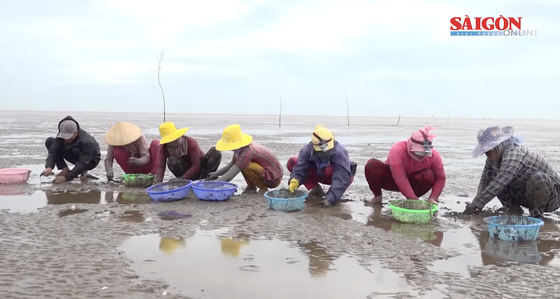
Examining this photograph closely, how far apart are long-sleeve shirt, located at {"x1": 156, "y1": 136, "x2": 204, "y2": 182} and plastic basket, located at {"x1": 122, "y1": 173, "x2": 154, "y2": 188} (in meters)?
0.37

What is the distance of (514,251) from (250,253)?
7.42ft

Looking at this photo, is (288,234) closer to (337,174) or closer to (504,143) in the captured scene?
(337,174)

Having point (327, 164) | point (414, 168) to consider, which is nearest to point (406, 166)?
point (414, 168)

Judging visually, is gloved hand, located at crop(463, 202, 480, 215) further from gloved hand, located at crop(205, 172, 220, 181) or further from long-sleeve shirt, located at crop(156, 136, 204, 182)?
long-sleeve shirt, located at crop(156, 136, 204, 182)

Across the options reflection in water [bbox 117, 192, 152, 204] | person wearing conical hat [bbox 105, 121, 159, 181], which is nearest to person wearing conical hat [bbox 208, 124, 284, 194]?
reflection in water [bbox 117, 192, 152, 204]

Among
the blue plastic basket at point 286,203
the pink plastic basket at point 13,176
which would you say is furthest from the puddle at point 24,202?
the blue plastic basket at point 286,203

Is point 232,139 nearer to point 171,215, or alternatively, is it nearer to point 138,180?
point 171,215

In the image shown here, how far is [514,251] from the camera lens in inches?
146

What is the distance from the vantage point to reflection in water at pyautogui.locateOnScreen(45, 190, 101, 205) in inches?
212

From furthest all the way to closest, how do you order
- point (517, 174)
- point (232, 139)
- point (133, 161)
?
point (133, 161), point (232, 139), point (517, 174)

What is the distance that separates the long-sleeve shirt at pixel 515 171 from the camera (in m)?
4.60

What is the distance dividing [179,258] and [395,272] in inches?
64.9

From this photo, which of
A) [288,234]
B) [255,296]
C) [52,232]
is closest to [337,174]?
[288,234]

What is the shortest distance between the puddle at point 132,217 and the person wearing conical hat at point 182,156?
4.09 ft
